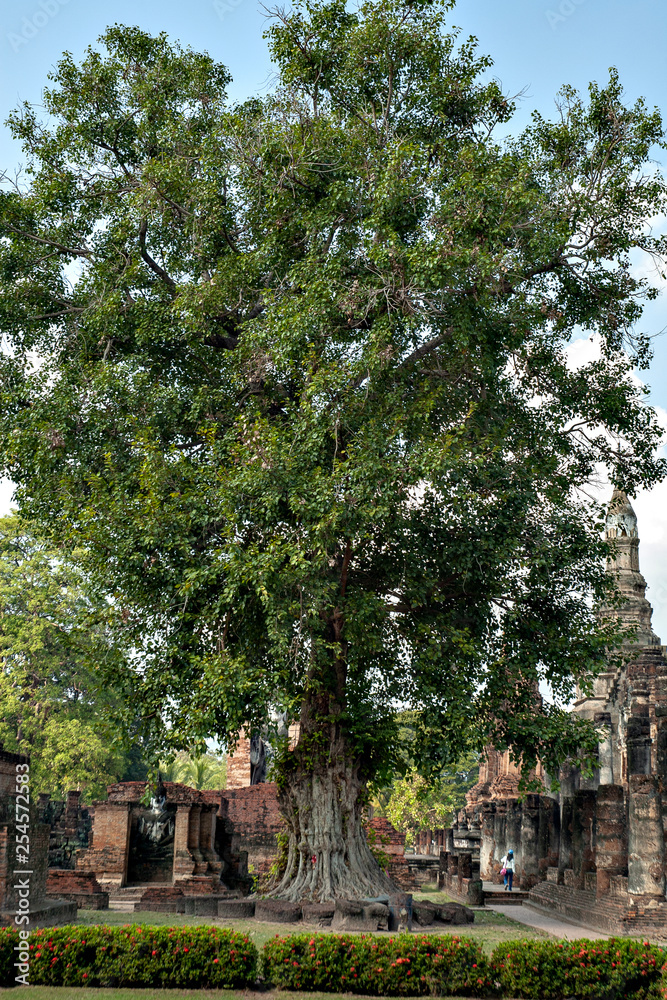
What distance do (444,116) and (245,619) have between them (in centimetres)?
902

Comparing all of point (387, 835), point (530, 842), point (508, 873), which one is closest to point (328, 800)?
point (387, 835)

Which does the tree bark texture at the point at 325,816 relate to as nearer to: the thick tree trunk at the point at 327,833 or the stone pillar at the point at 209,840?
the thick tree trunk at the point at 327,833

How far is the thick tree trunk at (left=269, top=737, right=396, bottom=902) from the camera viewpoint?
13742 millimetres

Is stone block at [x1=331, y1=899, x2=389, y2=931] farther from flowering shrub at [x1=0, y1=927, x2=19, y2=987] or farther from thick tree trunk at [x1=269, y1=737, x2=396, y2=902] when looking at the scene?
flowering shrub at [x1=0, y1=927, x2=19, y2=987]

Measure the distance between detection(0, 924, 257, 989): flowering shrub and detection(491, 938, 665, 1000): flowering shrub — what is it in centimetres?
254

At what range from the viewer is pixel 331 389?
12.9 m

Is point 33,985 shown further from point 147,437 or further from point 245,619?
point 147,437

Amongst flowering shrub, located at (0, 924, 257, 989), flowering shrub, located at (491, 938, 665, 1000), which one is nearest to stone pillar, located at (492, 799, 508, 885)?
flowering shrub, located at (491, 938, 665, 1000)

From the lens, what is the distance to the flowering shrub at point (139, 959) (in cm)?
848

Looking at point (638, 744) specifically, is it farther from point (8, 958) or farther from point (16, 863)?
point (8, 958)

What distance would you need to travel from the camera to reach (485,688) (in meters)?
13.5

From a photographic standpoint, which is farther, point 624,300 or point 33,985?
point 624,300

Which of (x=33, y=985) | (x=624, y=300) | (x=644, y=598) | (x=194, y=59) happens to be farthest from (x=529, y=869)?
(x=194, y=59)

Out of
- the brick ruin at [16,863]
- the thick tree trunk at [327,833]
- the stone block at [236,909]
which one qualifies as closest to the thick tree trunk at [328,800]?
the thick tree trunk at [327,833]
